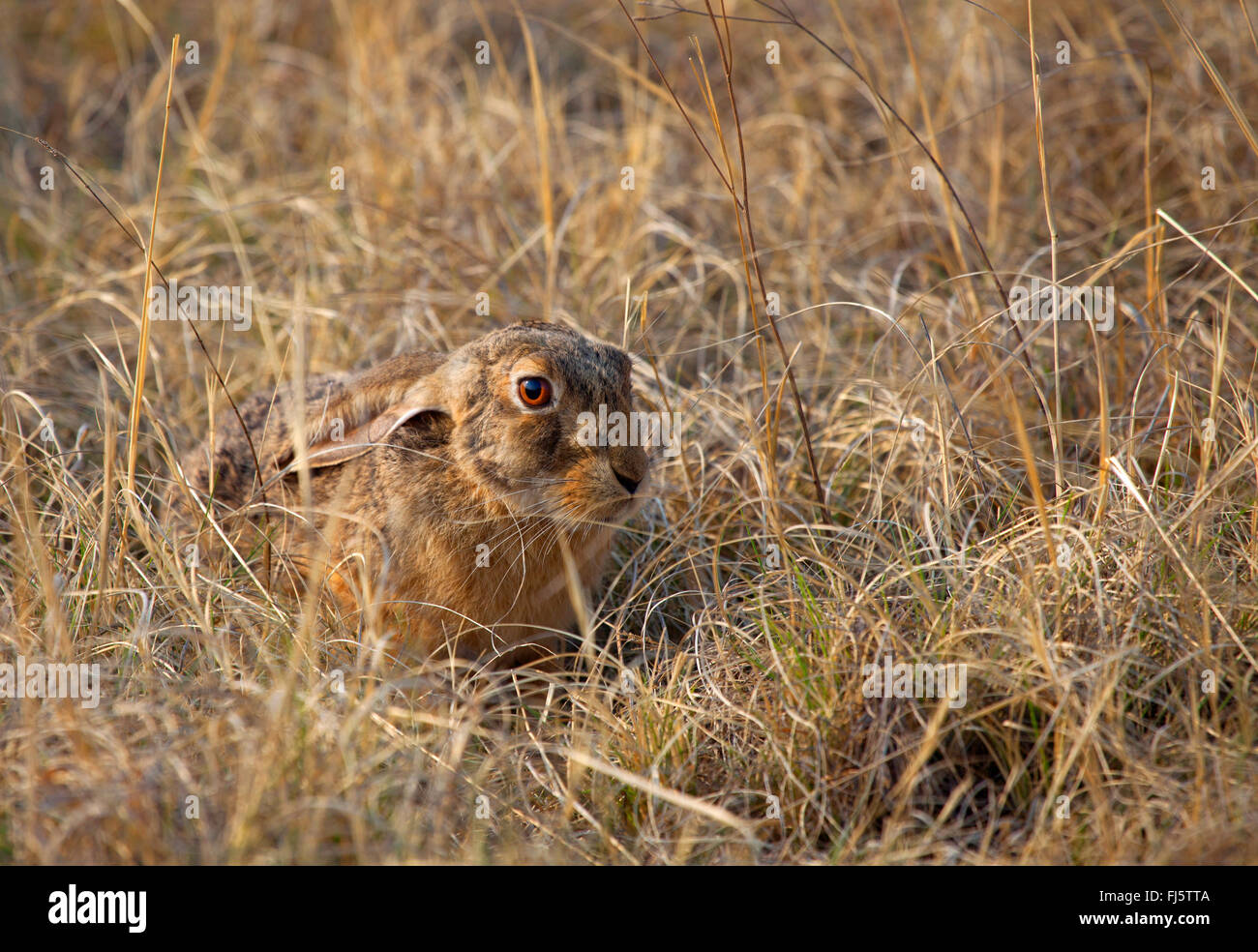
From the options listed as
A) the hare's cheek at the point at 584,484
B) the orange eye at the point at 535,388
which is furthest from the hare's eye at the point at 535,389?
the hare's cheek at the point at 584,484

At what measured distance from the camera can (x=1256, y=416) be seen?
4.33 m

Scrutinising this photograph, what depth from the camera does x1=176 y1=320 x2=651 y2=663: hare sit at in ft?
13.9

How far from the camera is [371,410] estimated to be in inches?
178

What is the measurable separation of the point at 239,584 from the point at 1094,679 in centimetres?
314

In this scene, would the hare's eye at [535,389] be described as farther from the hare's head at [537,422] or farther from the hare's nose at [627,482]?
the hare's nose at [627,482]

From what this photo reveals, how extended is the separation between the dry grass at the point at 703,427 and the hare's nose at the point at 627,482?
0.42m

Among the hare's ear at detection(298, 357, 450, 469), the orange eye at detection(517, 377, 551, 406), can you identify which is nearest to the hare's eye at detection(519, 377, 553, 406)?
the orange eye at detection(517, 377, 551, 406)

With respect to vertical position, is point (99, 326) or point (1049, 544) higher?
point (99, 326)

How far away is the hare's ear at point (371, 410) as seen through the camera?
4453 mm

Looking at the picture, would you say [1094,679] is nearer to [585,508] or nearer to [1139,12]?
[585,508]

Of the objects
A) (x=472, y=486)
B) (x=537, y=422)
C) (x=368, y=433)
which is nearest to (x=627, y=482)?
(x=537, y=422)

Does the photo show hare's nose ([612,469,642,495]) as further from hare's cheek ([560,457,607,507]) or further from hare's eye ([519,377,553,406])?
hare's eye ([519,377,553,406])

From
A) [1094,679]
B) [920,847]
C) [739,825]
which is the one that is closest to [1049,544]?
[1094,679]

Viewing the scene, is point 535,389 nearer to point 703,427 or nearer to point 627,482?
point 627,482
